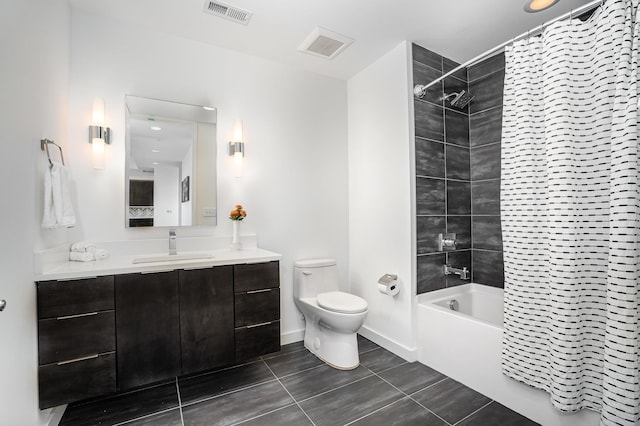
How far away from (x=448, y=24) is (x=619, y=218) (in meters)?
1.73

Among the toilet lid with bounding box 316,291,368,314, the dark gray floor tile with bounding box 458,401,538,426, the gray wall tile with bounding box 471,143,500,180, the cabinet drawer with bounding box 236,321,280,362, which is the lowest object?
the dark gray floor tile with bounding box 458,401,538,426

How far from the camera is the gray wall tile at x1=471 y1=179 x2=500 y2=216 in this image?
2.63 metres

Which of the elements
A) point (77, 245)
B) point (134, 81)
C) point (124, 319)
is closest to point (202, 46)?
point (134, 81)

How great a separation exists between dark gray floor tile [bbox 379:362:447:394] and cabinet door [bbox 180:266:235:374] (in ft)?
3.74

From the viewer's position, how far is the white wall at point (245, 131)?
6.79 ft

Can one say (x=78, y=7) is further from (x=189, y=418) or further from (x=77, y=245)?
(x=189, y=418)

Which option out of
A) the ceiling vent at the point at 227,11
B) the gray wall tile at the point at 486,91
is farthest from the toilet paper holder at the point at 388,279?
the ceiling vent at the point at 227,11

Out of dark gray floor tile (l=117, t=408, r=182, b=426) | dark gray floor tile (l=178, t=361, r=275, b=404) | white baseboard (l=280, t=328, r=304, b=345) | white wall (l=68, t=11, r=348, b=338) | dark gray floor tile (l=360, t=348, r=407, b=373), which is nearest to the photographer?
dark gray floor tile (l=117, t=408, r=182, b=426)

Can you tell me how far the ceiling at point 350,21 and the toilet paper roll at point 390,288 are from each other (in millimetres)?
1977

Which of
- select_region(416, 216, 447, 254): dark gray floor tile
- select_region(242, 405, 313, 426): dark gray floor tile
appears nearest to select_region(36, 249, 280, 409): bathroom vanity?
select_region(242, 405, 313, 426): dark gray floor tile

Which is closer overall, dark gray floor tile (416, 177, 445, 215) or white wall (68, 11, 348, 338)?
→ white wall (68, 11, 348, 338)

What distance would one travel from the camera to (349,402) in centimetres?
187

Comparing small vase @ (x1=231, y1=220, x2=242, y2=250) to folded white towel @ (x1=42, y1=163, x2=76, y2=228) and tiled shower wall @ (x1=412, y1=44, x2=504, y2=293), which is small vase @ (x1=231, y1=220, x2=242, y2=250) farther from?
tiled shower wall @ (x1=412, y1=44, x2=504, y2=293)

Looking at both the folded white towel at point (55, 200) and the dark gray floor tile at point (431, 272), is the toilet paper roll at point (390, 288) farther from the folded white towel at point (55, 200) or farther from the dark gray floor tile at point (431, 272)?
the folded white towel at point (55, 200)
